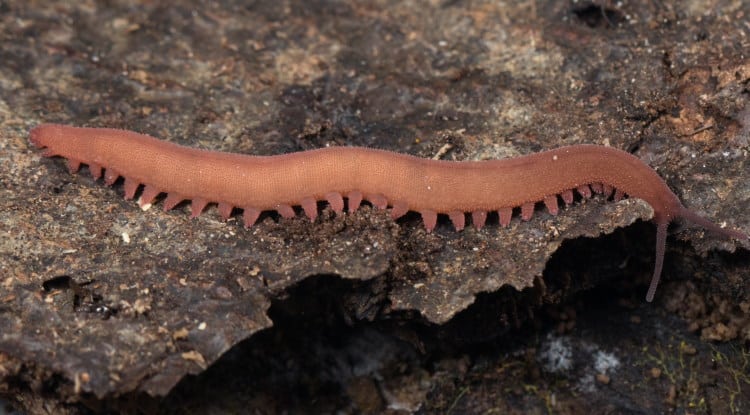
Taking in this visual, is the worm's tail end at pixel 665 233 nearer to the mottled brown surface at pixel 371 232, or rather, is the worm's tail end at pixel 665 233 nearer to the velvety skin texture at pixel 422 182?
the velvety skin texture at pixel 422 182

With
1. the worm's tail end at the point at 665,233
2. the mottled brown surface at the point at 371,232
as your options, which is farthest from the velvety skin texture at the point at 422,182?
the mottled brown surface at the point at 371,232

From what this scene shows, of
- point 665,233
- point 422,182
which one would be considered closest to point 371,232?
point 422,182

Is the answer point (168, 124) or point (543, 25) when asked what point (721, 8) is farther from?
point (168, 124)

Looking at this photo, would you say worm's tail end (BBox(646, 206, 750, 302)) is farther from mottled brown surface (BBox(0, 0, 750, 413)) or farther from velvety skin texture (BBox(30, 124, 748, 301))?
mottled brown surface (BBox(0, 0, 750, 413))

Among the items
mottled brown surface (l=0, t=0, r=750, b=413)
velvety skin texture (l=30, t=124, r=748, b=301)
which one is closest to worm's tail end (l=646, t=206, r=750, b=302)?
velvety skin texture (l=30, t=124, r=748, b=301)

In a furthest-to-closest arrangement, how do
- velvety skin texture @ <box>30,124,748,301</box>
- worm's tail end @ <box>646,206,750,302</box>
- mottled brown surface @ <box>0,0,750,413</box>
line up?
velvety skin texture @ <box>30,124,748,301</box>, worm's tail end @ <box>646,206,750,302</box>, mottled brown surface @ <box>0,0,750,413</box>

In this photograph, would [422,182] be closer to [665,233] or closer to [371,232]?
[371,232]
